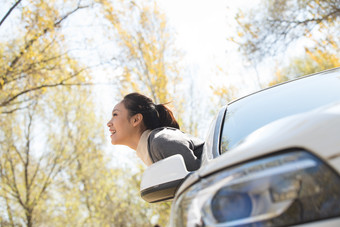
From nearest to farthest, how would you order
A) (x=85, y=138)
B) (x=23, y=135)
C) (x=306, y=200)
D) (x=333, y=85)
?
1. (x=306, y=200)
2. (x=333, y=85)
3. (x=23, y=135)
4. (x=85, y=138)

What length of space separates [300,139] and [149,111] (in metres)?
2.36

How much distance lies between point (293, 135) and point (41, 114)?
13821mm

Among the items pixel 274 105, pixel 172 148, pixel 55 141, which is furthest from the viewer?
pixel 55 141

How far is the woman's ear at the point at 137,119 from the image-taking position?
288 cm

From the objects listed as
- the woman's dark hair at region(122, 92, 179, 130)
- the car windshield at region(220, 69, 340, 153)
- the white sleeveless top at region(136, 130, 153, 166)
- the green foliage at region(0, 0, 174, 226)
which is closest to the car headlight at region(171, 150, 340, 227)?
the car windshield at region(220, 69, 340, 153)

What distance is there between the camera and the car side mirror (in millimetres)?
1154

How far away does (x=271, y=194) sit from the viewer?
26.0 inches

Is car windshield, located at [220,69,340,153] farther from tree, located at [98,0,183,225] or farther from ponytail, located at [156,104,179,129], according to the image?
tree, located at [98,0,183,225]

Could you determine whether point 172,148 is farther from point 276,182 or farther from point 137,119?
point 276,182

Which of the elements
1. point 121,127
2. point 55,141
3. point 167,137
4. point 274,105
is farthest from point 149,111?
point 55,141

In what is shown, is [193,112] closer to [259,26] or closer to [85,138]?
[259,26]

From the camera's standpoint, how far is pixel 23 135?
42.6 ft

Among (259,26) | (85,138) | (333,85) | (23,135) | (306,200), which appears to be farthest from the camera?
(85,138)

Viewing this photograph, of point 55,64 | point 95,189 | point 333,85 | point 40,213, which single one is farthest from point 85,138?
point 333,85
